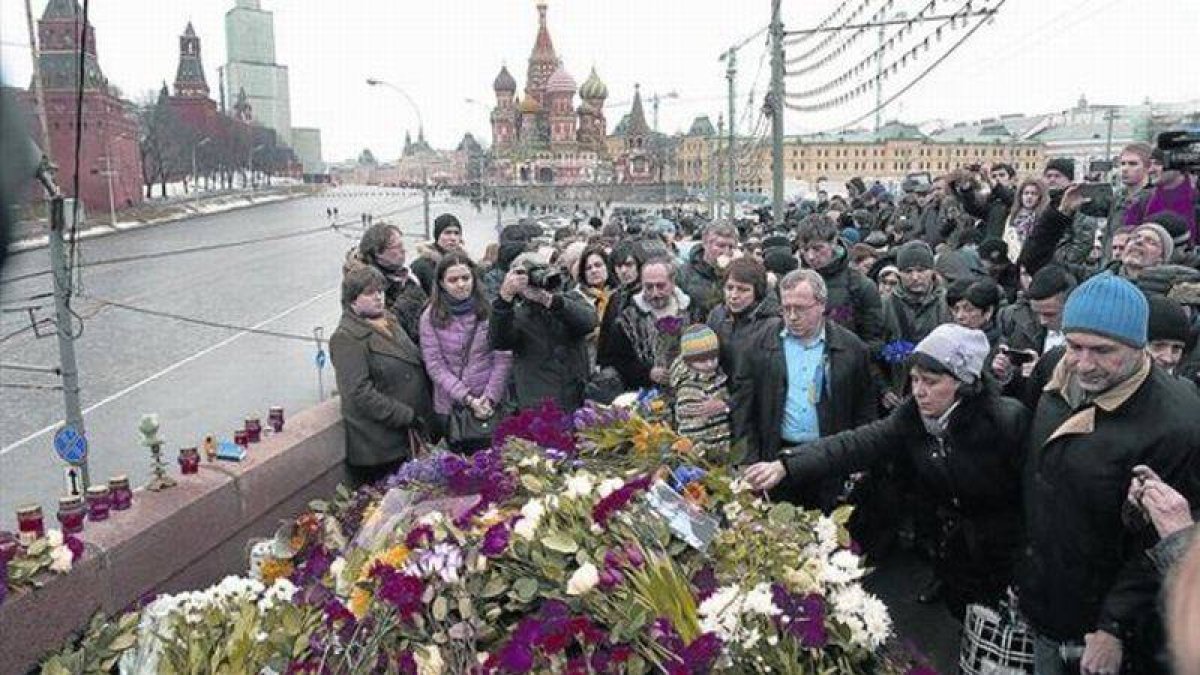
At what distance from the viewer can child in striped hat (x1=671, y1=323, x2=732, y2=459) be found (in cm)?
406

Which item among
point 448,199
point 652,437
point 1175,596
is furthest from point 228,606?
point 448,199

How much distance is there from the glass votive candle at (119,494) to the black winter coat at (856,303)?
3.77m

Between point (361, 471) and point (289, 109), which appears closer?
point (361, 471)

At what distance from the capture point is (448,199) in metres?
103

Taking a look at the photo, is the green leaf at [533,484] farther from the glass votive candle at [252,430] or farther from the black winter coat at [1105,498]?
the glass votive candle at [252,430]

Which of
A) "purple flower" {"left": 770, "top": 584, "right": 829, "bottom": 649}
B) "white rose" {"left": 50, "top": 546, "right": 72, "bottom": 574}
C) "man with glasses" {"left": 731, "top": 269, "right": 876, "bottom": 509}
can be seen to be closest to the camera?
"purple flower" {"left": 770, "top": 584, "right": 829, "bottom": 649}

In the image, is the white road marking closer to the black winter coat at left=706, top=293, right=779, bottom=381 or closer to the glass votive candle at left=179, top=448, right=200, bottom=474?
the glass votive candle at left=179, top=448, right=200, bottom=474

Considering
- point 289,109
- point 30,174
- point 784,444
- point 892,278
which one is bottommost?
point 784,444

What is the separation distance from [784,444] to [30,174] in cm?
356

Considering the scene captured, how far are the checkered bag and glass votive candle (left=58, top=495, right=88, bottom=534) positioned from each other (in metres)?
3.26

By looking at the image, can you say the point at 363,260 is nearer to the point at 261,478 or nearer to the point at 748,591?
the point at 261,478

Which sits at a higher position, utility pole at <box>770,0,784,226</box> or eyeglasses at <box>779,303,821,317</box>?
Answer: utility pole at <box>770,0,784,226</box>

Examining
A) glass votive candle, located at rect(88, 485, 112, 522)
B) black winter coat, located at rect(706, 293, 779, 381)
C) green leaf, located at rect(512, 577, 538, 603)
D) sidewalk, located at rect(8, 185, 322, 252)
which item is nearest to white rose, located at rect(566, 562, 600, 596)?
green leaf, located at rect(512, 577, 538, 603)

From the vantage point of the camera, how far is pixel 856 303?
5.51m
